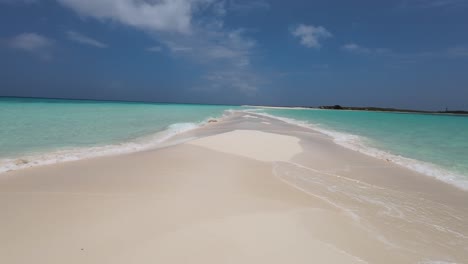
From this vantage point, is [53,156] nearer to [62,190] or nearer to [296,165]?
[62,190]

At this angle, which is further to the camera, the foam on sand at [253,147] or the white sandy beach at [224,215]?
the foam on sand at [253,147]

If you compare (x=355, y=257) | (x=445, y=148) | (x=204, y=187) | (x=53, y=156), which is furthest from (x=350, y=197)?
(x=445, y=148)

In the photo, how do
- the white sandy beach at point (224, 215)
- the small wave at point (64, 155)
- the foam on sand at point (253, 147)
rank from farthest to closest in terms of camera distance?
the foam on sand at point (253, 147)
the small wave at point (64, 155)
the white sandy beach at point (224, 215)

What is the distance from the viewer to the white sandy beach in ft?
8.02

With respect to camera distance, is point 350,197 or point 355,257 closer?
point 355,257

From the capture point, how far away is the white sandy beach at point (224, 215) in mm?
2443

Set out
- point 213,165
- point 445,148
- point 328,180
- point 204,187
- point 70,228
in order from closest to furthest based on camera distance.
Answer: point 70,228 < point 204,187 < point 328,180 < point 213,165 < point 445,148

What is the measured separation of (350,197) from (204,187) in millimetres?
2582

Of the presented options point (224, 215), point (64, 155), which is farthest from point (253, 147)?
point (64, 155)

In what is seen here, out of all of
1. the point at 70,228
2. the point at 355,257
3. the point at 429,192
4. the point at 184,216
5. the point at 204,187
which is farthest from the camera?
the point at 429,192

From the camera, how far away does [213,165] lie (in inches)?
236

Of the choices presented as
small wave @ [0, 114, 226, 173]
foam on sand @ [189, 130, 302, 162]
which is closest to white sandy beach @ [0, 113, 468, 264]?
small wave @ [0, 114, 226, 173]

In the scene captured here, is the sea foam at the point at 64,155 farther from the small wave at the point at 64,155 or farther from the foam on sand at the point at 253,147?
the foam on sand at the point at 253,147

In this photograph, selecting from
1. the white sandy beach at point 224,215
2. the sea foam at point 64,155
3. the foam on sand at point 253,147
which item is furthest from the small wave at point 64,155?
the foam on sand at point 253,147
